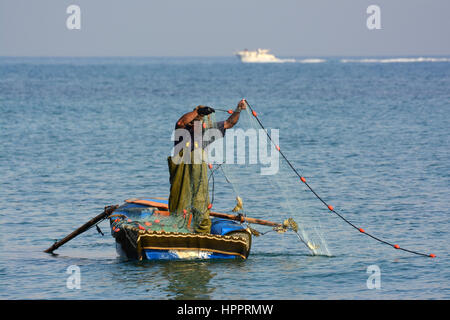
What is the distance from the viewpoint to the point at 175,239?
18.9m

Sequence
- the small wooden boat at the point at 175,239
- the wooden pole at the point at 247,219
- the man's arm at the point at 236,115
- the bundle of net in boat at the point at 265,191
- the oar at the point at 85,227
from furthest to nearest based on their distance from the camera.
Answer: the bundle of net in boat at the point at 265,191 → the oar at the point at 85,227 → the wooden pole at the point at 247,219 → the small wooden boat at the point at 175,239 → the man's arm at the point at 236,115

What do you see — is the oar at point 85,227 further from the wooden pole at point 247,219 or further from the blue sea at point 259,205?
the wooden pole at point 247,219

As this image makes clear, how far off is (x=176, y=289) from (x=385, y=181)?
1621 cm

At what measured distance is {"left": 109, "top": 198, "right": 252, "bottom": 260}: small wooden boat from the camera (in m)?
18.9

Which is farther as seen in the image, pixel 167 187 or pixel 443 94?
pixel 443 94

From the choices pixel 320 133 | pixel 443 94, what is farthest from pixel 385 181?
pixel 443 94

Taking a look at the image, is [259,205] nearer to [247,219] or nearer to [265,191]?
[265,191]

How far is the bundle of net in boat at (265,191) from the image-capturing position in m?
21.2

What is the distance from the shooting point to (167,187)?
103 ft

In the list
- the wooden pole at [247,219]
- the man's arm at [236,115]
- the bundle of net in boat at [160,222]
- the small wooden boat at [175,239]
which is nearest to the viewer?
the man's arm at [236,115]

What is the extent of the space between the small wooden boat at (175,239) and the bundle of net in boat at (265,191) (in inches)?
40.0
